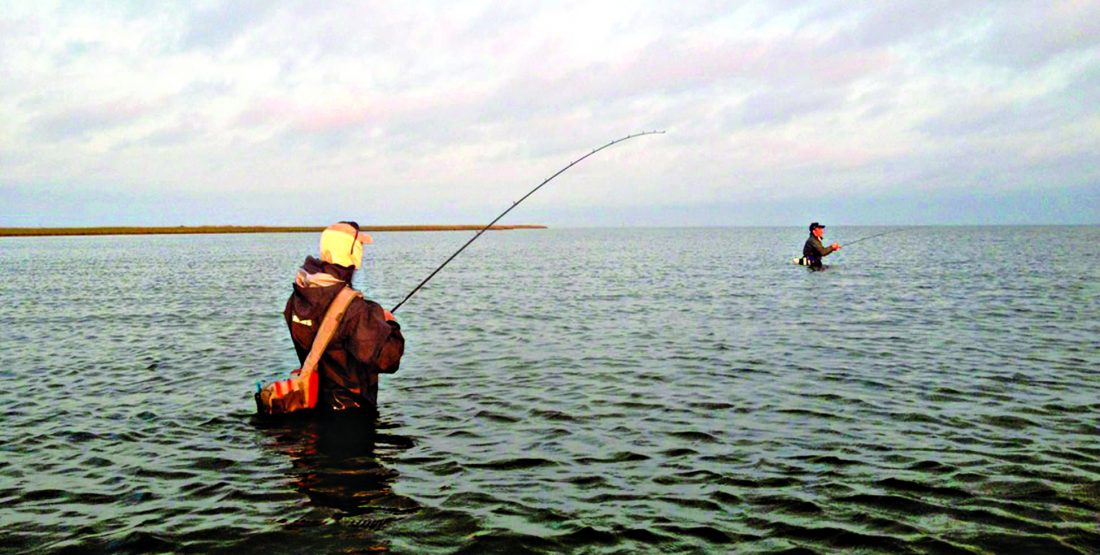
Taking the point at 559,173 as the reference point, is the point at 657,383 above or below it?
below

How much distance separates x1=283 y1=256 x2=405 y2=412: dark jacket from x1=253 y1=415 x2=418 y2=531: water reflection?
2.16 feet

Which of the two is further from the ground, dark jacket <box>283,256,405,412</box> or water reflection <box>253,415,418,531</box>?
dark jacket <box>283,256,405,412</box>

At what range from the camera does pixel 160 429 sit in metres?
9.30

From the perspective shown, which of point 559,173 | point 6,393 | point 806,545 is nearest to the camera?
point 806,545

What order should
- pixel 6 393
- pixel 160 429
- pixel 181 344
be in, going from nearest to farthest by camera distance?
pixel 160 429
pixel 6 393
pixel 181 344

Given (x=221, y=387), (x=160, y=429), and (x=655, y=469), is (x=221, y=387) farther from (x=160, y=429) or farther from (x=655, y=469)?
(x=655, y=469)

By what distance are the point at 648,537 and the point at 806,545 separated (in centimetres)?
118

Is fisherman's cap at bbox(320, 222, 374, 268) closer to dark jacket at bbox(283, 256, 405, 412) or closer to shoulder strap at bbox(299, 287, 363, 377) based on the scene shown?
dark jacket at bbox(283, 256, 405, 412)

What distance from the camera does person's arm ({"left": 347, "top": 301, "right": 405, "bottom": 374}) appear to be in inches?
313

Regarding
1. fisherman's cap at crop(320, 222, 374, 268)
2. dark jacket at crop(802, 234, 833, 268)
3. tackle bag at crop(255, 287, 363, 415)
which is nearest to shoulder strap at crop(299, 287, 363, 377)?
tackle bag at crop(255, 287, 363, 415)

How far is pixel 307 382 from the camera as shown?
27.9 ft

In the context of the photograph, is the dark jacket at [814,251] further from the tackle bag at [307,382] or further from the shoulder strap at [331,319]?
the shoulder strap at [331,319]

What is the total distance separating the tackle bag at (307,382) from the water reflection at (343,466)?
37cm

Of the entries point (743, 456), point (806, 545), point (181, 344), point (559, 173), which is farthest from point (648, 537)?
point (181, 344)
